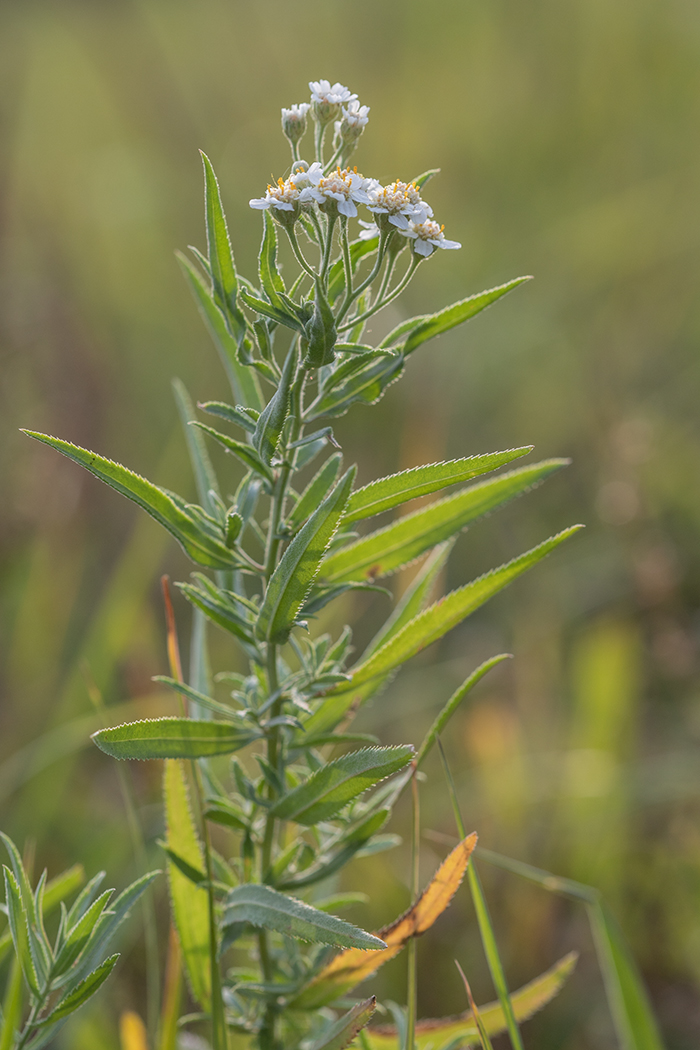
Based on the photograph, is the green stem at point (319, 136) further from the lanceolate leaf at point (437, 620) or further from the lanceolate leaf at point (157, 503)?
the lanceolate leaf at point (437, 620)

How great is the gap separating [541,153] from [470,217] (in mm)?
951

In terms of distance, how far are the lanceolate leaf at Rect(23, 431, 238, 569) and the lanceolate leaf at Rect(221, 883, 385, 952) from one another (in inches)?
20.3

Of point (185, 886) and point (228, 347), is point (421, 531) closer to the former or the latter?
point (228, 347)

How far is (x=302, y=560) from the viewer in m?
1.22

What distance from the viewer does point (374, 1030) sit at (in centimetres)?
166

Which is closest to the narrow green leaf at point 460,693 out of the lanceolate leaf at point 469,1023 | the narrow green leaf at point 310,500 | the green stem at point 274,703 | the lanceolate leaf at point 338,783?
the lanceolate leaf at point 338,783

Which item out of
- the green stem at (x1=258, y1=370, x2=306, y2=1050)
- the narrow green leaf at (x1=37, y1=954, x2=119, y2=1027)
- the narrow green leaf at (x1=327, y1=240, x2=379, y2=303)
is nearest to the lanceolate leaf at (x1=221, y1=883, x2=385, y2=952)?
the green stem at (x1=258, y1=370, x2=306, y2=1050)

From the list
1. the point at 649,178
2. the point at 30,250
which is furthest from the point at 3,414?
the point at 649,178

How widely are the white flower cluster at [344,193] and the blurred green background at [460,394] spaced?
1197 millimetres

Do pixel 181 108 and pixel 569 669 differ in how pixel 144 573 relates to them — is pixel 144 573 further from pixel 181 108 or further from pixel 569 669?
pixel 181 108

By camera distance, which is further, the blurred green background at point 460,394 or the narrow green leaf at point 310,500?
the blurred green background at point 460,394

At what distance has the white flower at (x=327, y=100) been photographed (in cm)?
145

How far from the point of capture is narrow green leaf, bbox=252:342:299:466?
1218 millimetres

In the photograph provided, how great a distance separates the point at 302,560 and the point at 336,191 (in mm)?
532
